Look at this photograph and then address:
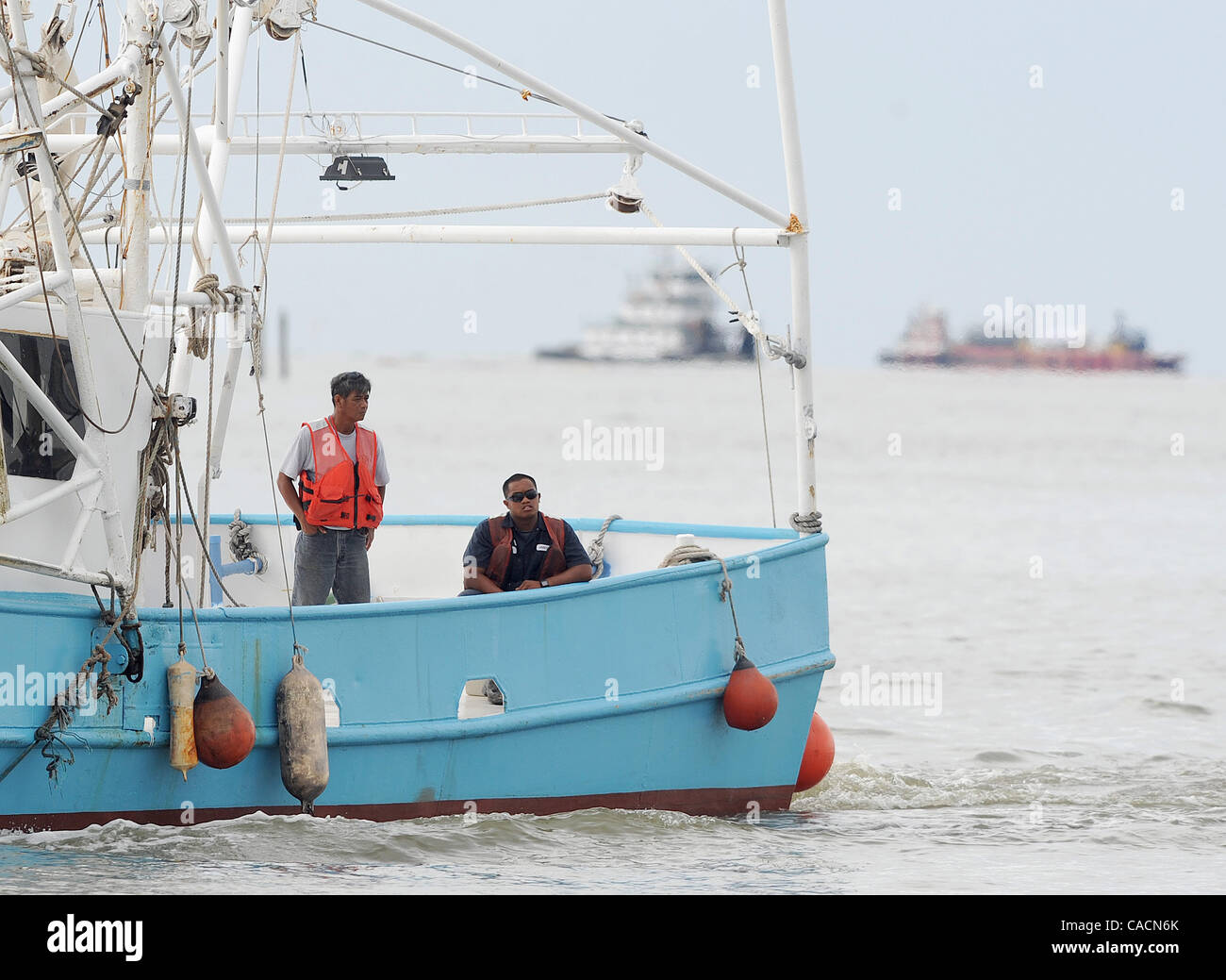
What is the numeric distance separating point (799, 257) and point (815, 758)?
2996 millimetres

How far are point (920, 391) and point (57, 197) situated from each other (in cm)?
11201

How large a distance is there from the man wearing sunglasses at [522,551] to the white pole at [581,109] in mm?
1969

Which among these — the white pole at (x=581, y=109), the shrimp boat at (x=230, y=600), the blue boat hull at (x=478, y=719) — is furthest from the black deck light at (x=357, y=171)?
the blue boat hull at (x=478, y=719)

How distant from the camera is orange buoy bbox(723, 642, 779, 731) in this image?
8.70 metres

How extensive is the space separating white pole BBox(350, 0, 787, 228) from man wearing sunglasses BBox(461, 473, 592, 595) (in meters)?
1.97

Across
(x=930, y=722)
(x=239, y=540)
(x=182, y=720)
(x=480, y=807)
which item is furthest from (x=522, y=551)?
(x=930, y=722)

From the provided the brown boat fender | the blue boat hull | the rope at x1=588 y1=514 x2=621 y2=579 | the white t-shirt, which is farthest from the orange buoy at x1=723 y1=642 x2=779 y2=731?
the brown boat fender

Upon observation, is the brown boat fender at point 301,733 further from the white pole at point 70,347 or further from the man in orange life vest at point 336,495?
the man in orange life vest at point 336,495

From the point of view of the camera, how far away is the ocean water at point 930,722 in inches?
300

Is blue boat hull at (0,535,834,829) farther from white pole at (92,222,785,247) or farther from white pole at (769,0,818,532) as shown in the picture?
white pole at (92,222,785,247)

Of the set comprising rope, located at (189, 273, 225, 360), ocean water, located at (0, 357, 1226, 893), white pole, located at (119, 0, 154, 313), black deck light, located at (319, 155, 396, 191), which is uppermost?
black deck light, located at (319, 155, 396, 191)

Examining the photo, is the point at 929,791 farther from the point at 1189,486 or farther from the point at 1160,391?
the point at 1160,391

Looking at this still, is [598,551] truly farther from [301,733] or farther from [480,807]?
[301,733]

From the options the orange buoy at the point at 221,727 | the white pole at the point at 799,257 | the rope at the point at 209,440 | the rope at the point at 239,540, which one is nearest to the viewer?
the orange buoy at the point at 221,727
